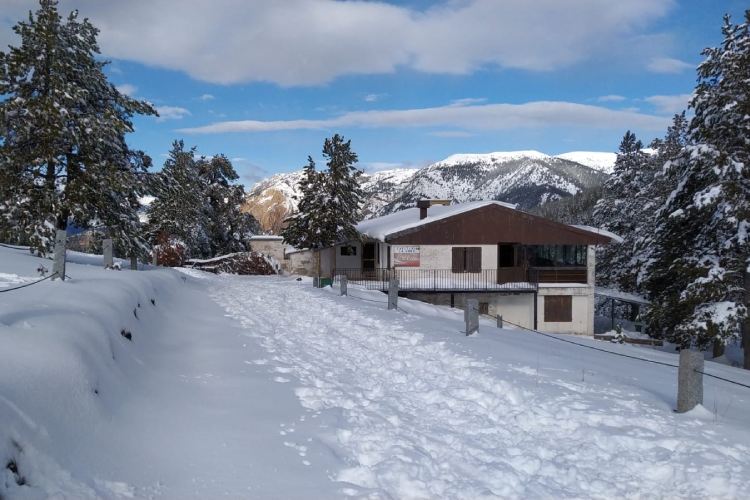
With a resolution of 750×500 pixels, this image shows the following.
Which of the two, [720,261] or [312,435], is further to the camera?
[720,261]

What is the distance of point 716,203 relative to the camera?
697 inches

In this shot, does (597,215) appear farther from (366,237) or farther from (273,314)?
(273,314)

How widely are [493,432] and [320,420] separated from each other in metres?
2.01

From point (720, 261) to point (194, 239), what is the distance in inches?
1398

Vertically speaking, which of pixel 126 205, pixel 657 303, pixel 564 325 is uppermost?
pixel 126 205

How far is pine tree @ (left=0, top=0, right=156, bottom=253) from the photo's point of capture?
1823 centimetres

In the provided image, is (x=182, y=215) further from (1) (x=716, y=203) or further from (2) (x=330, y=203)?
(1) (x=716, y=203)

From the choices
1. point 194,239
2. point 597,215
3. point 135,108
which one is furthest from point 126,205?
point 597,215

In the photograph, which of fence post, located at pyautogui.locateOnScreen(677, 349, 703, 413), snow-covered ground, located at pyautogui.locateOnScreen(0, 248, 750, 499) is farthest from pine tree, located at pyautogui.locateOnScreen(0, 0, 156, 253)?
fence post, located at pyautogui.locateOnScreen(677, 349, 703, 413)

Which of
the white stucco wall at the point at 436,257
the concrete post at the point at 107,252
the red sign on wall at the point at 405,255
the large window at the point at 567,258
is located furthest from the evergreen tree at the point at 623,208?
the concrete post at the point at 107,252

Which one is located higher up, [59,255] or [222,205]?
[222,205]

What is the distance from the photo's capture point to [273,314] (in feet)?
45.4

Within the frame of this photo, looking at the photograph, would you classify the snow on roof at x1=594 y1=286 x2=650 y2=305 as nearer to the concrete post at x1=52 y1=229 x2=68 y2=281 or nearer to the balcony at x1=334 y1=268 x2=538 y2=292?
the balcony at x1=334 y1=268 x2=538 y2=292

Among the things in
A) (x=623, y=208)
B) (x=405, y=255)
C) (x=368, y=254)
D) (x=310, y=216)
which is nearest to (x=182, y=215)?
(x=310, y=216)
